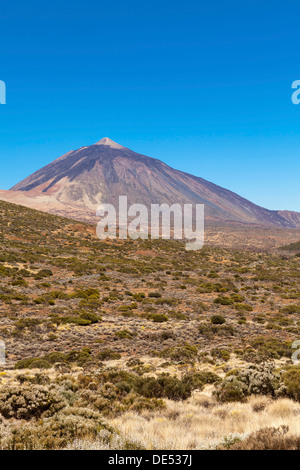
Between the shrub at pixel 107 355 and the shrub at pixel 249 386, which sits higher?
the shrub at pixel 249 386

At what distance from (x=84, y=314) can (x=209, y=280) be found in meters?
22.2

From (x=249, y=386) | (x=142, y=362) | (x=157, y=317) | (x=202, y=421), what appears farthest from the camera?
(x=157, y=317)

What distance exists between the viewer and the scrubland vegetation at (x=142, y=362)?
5.64 meters

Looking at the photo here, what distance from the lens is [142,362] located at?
12055 mm

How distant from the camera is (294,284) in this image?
116ft

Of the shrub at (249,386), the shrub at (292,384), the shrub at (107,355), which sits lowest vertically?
the shrub at (107,355)

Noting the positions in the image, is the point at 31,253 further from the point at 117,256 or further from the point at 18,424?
the point at 18,424

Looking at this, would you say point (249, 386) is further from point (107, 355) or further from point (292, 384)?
point (107, 355)

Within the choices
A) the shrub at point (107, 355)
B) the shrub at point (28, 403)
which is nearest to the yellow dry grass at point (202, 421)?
the shrub at point (28, 403)

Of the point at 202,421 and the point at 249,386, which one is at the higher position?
the point at 202,421

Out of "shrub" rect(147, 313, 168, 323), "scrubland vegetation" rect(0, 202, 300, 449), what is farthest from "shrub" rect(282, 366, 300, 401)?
"shrub" rect(147, 313, 168, 323)

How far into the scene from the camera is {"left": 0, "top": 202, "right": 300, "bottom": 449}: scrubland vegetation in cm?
564

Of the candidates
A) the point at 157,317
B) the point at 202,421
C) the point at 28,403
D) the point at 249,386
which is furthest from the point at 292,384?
the point at 157,317

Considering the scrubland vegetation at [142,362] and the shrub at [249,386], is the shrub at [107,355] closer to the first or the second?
the scrubland vegetation at [142,362]
